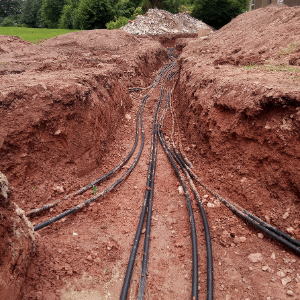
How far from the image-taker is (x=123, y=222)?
4.51m

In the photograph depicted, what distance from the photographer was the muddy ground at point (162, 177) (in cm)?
342

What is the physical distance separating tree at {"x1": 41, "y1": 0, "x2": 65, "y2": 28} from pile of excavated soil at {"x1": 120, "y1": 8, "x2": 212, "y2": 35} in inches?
956

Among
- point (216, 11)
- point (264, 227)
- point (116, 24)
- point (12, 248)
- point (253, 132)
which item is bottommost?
point (264, 227)

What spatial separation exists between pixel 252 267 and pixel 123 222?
2488mm

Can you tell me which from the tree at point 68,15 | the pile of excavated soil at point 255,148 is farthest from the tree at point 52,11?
the pile of excavated soil at point 255,148

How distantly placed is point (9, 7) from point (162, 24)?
179 ft

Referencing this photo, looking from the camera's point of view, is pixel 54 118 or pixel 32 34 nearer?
pixel 54 118

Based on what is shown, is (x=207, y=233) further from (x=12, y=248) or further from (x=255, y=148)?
(x=12, y=248)

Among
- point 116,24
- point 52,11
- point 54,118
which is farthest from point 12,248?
point 52,11

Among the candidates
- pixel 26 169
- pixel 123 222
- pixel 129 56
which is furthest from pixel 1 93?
pixel 129 56

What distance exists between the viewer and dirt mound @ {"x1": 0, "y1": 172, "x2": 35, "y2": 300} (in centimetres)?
257

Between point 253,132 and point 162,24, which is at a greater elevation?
point 162,24

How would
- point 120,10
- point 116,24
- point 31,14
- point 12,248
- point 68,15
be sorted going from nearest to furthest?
point 12,248, point 116,24, point 120,10, point 68,15, point 31,14

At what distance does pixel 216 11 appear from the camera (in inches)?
1164
